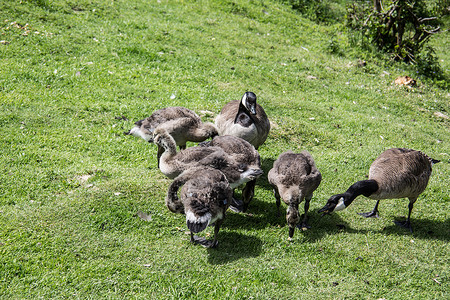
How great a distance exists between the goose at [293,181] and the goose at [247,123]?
123 centimetres

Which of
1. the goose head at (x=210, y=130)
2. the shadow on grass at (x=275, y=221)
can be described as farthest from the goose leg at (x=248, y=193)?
the goose head at (x=210, y=130)

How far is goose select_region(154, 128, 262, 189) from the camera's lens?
6914mm

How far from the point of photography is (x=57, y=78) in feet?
36.7

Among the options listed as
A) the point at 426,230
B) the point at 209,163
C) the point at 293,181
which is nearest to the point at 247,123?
the point at 209,163

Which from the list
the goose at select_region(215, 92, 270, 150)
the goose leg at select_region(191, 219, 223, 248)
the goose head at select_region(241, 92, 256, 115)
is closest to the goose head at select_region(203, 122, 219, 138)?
the goose at select_region(215, 92, 270, 150)

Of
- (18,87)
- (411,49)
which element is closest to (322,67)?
(411,49)

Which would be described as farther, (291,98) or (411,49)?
(411,49)

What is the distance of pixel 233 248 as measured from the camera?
6.64 meters

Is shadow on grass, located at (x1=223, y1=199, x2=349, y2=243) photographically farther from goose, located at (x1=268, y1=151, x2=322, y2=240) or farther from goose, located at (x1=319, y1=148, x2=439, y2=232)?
goose, located at (x1=319, y1=148, x2=439, y2=232)

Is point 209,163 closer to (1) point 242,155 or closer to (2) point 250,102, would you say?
(1) point 242,155

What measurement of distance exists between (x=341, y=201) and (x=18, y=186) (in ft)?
18.0

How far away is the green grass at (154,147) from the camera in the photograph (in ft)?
19.8

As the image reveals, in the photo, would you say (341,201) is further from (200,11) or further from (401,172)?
(200,11)

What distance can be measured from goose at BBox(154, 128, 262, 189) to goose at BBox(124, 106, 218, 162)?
0.92 metres
